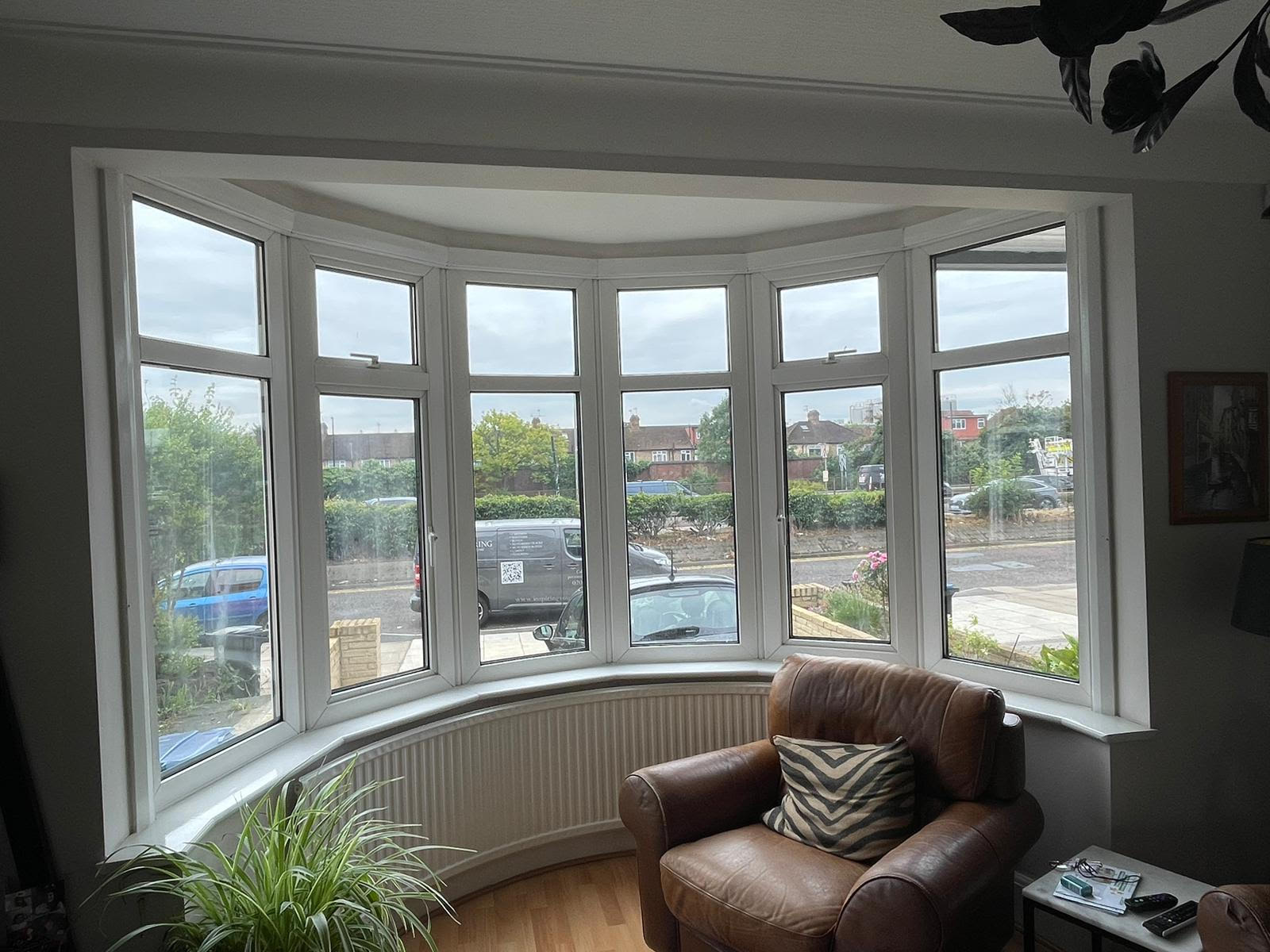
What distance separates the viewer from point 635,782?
2.78 metres

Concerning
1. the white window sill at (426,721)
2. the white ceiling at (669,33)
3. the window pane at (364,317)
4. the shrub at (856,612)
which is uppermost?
the white ceiling at (669,33)

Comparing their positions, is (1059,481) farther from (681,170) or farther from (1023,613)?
(681,170)

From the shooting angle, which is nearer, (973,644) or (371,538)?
(371,538)

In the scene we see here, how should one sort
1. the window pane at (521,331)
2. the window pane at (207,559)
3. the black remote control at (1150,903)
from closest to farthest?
the black remote control at (1150,903), the window pane at (207,559), the window pane at (521,331)

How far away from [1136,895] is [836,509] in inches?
70.1

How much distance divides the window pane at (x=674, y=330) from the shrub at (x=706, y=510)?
575mm

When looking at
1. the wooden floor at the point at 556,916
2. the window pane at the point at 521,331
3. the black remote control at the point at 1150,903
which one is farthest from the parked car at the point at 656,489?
the black remote control at the point at 1150,903

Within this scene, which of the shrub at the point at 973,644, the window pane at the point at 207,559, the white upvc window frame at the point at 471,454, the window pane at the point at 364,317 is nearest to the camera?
the window pane at the point at 207,559

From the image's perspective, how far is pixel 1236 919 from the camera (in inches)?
73.5

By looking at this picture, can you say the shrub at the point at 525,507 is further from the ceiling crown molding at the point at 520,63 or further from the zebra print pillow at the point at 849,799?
the ceiling crown molding at the point at 520,63

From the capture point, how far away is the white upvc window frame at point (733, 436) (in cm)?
376

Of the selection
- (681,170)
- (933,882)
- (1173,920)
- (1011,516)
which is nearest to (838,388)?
(1011,516)

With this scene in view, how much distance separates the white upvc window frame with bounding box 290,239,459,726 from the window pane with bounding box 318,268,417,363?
0.09ft

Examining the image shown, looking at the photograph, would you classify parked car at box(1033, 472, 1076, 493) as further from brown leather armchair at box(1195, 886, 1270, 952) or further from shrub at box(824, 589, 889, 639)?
brown leather armchair at box(1195, 886, 1270, 952)
